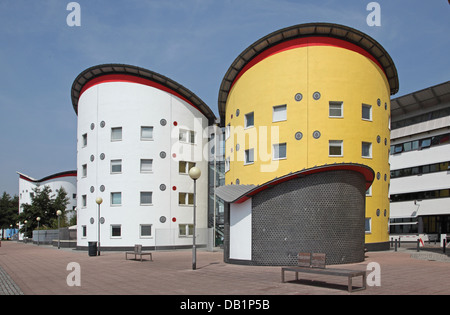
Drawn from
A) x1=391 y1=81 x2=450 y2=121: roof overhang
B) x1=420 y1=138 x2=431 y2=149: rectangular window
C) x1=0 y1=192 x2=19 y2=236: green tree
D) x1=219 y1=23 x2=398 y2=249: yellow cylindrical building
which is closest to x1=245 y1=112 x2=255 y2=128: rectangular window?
x1=219 y1=23 x2=398 y2=249: yellow cylindrical building

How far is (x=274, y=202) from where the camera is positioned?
62.2 ft

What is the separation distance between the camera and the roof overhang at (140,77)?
3789cm

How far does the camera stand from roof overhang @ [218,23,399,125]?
28109mm

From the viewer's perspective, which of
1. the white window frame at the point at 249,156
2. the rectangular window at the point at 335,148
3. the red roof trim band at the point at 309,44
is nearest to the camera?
the rectangular window at the point at 335,148

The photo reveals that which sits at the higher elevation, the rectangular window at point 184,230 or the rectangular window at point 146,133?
the rectangular window at point 146,133

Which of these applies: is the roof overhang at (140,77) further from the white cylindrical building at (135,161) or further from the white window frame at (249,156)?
the white window frame at (249,156)

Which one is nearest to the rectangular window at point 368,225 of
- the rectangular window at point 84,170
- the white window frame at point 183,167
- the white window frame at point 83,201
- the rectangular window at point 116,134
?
the white window frame at point 183,167

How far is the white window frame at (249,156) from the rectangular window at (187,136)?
11.1 metres

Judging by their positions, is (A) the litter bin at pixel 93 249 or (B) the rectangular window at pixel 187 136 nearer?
(A) the litter bin at pixel 93 249

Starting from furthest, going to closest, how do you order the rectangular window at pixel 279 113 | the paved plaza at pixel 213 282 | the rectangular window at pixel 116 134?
the rectangular window at pixel 116 134 < the rectangular window at pixel 279 113 < the paved plaza at pixel 213 282

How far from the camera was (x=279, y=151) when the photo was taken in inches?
1094

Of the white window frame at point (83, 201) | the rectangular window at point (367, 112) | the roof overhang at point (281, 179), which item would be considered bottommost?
the white window frame at point (83, 201)

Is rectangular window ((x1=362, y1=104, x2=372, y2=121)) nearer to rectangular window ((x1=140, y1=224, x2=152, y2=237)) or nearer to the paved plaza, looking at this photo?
the paved plaza

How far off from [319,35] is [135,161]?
730 inches
